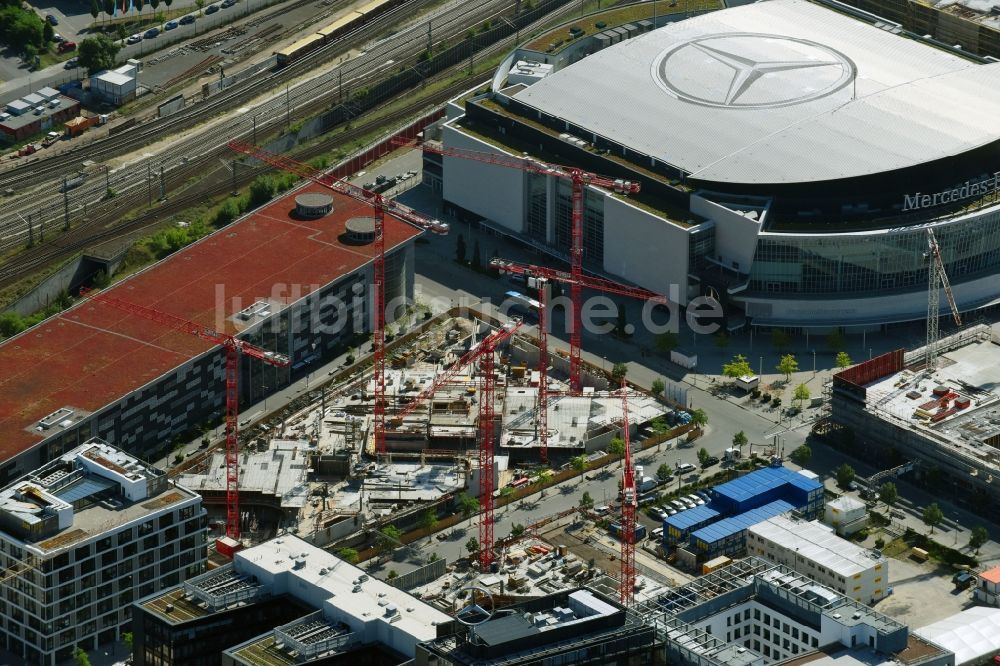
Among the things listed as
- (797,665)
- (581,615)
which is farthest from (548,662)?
(797,665)

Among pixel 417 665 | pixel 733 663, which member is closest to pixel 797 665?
pixel 733 663

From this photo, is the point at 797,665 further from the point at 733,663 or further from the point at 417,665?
the point at 417,665

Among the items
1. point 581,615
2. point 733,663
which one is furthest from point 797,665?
point 581,615

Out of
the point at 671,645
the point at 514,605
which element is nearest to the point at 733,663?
the point at 671,645

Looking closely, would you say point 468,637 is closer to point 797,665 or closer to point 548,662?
point 548,662

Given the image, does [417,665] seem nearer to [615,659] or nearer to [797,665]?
[615,659]

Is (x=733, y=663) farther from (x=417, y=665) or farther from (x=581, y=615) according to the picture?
(x=417, y=665)
